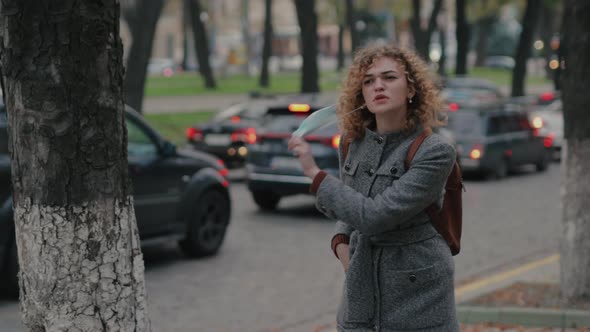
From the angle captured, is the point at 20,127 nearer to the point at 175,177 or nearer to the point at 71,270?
the point at 71,270

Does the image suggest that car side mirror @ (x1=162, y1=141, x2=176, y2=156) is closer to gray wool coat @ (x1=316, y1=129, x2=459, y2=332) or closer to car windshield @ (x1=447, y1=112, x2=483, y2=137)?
gray wool coat @ (x1=316, y1=129, x2=459, y2=332)

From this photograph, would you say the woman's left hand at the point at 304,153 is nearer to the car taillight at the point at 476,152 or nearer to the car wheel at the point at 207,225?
the car wheel at the point at 207,225

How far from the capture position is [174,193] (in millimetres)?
9523

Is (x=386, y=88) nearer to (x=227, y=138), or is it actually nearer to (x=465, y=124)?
(x=227, y=138)

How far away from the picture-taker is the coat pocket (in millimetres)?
3447

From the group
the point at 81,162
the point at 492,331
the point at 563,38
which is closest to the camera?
the point at 81,162

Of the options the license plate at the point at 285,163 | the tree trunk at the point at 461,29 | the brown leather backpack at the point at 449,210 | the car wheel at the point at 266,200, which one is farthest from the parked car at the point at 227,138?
the tree trunk at the point at 461,29

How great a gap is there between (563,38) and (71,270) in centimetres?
498

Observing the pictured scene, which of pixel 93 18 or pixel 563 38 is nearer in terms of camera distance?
pixel 93 18

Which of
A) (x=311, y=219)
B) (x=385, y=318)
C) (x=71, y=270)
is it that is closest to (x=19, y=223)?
(x=71, y=270)

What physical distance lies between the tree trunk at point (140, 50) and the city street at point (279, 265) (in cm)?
718

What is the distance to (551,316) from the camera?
672 cm

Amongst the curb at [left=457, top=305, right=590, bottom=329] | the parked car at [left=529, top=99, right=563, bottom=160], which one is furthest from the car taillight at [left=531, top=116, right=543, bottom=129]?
the curb at [left=457, top=305, right=590, bottom=329]

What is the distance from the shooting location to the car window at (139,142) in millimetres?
9156
